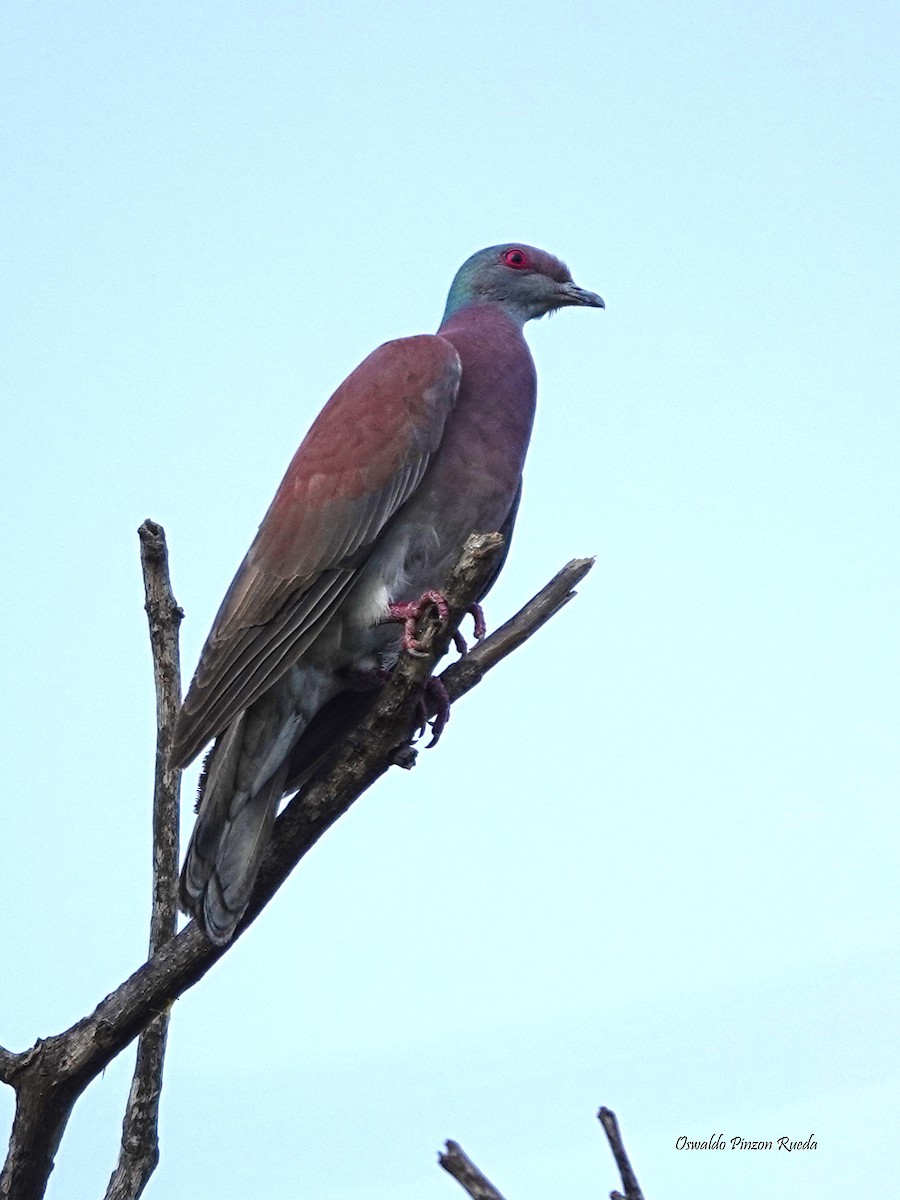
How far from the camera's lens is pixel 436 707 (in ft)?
13.4

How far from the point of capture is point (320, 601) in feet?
13.5

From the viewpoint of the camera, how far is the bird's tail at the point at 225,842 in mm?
3529

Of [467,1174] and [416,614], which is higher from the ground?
[416,614]

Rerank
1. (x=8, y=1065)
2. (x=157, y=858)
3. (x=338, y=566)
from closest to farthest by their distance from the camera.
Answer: (x=8, y=1065), (x=157, y=858), (x=338, y=566)

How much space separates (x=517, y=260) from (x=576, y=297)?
0.92 ft

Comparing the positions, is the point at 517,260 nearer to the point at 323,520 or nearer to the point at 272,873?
the point at 323,520

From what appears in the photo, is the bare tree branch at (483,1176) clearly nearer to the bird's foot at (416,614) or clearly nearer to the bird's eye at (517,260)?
the bird's foot at (416,614)

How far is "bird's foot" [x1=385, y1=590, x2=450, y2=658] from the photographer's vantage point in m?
3.61

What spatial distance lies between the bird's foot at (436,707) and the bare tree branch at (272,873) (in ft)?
0.15

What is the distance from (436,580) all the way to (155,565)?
0.86 m

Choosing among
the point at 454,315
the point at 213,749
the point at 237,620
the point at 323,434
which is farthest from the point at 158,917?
the point at 454,315

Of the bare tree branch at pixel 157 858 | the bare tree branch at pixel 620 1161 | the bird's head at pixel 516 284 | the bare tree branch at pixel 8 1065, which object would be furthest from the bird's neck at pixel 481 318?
the bare tree branch at pixel 620 1161

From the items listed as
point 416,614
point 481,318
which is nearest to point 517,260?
point 481,318

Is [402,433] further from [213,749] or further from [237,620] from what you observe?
[213,749]
